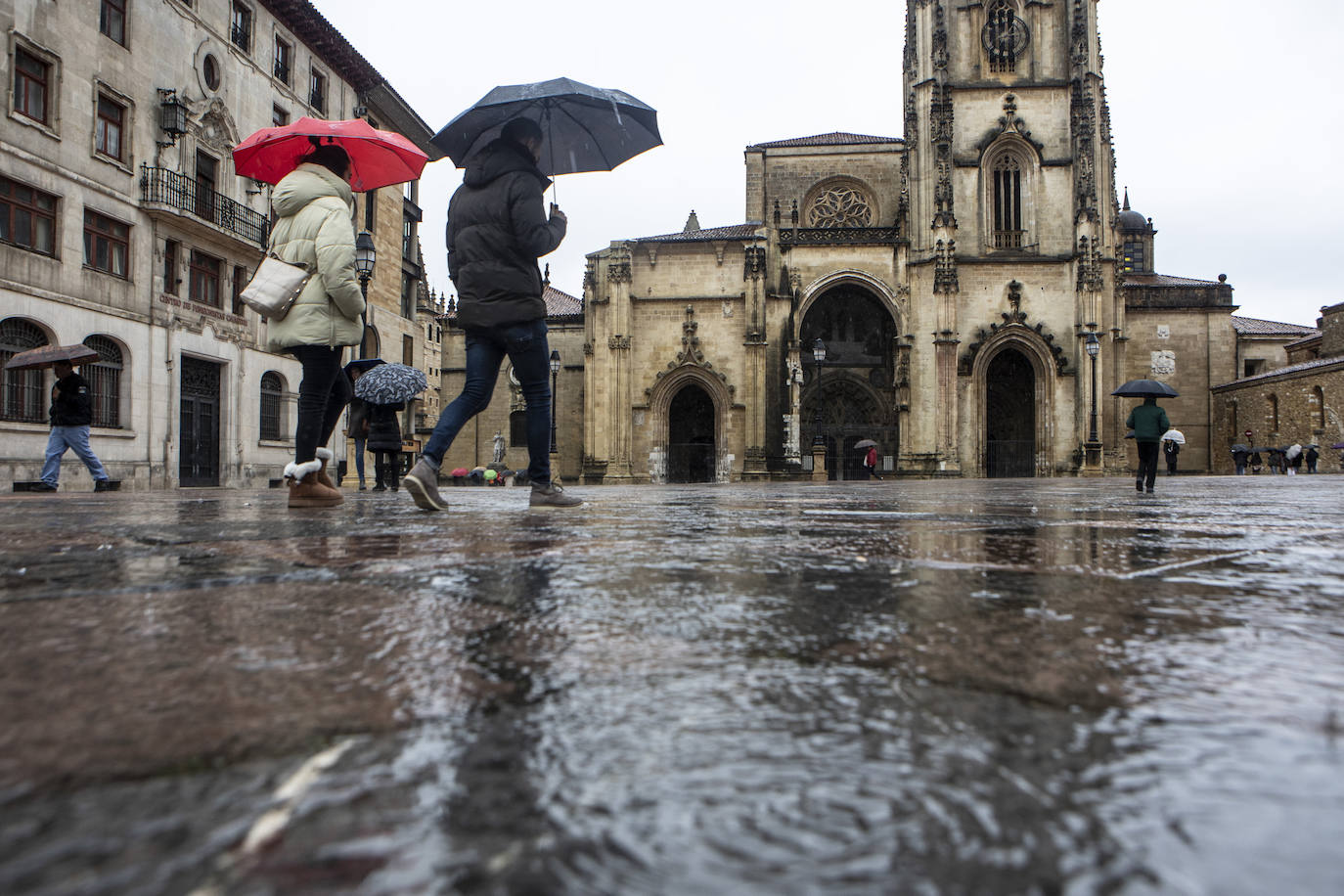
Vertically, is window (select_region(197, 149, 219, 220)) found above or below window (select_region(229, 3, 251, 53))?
below

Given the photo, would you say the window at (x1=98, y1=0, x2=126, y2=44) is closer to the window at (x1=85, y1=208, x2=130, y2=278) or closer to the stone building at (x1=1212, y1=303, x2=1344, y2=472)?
the window at (x1=85, y1=208, x2=130, y2=278)

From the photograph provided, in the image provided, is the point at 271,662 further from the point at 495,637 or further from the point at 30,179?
the point at 30,179

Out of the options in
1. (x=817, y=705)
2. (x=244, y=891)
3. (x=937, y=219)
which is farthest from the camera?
(x=937, y=219)

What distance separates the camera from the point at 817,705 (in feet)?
2.85

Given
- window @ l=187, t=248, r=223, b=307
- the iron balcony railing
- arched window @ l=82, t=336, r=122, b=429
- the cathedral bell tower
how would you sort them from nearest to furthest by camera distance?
arched window @ l=82, t=336, r=122, b=429 → the iron balcony railing → window @ l=187, t=248, r=223, b=307 → the cathedral bell tower

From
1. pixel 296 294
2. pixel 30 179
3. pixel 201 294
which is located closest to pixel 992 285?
pixel 201 294

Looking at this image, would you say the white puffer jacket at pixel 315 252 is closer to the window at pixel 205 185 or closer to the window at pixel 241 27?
the window at pixel 205 185

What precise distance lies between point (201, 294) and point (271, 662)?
74.9 feet

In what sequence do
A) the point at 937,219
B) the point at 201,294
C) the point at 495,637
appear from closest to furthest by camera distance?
the point at 495,637
the point at 201,294
the point at 937,219

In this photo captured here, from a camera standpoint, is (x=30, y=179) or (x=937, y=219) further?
(x=937, y=219)

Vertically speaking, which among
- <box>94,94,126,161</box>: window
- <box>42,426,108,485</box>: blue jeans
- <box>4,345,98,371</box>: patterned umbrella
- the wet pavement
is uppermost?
<box>94,94,126,161</box>: window

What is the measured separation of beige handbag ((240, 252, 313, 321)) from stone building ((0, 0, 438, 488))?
44.8 feet

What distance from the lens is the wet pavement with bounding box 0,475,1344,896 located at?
1.73ft

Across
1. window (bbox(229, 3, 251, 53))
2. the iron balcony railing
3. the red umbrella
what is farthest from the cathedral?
the red umbrella
